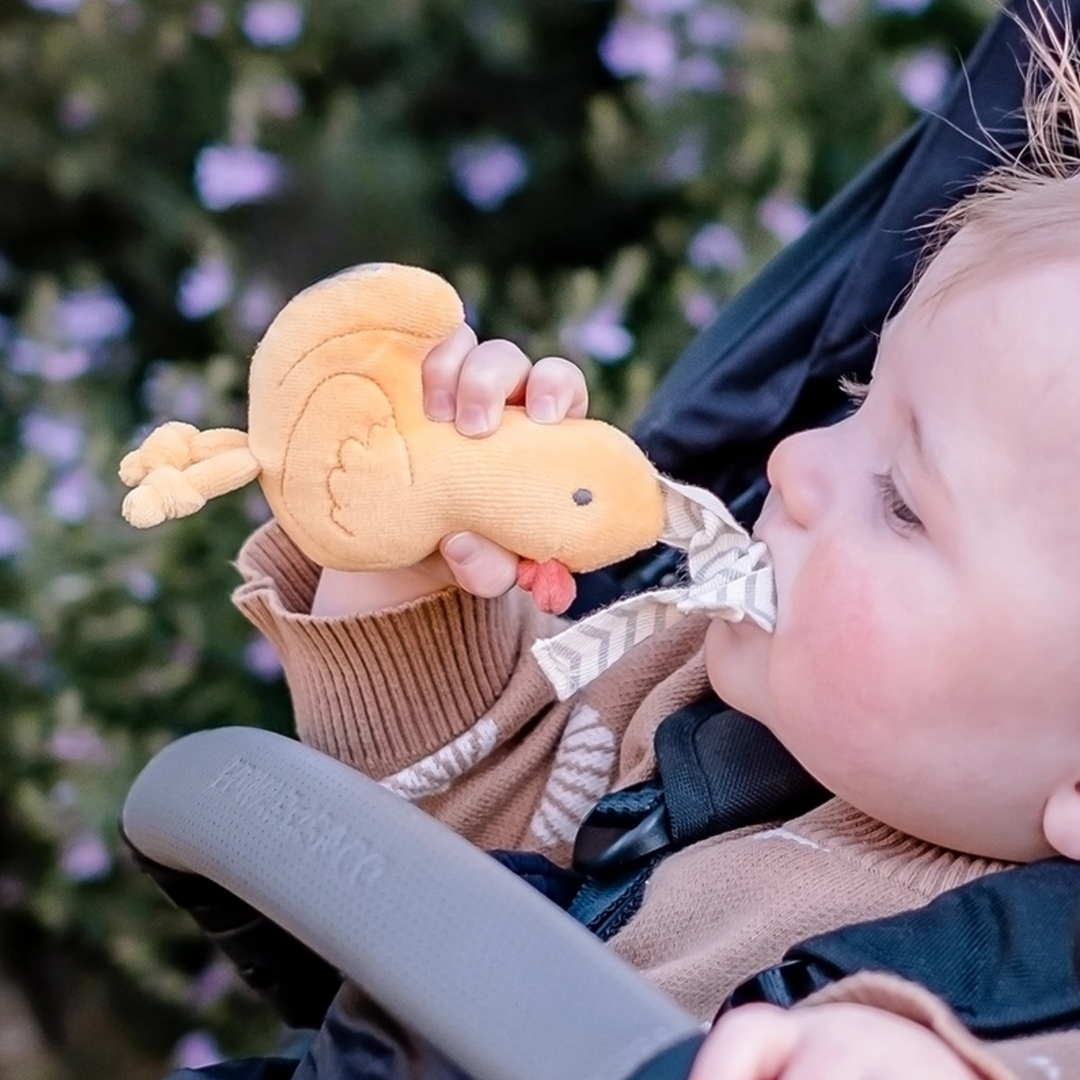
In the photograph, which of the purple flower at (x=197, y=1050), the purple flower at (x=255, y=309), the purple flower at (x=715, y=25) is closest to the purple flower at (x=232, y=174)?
the purple flower at (x=255, y=309)

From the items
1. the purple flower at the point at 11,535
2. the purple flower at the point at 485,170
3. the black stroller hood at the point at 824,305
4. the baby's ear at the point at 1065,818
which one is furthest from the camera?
the purple flower at the point at 485,170

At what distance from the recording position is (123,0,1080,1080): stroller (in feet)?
1.77

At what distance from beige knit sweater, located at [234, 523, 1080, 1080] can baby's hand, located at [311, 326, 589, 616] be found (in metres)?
0.11

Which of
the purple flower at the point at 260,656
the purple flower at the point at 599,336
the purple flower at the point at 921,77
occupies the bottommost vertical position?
the purple flower at the point at 260,656

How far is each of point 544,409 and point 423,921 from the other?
0.35 m

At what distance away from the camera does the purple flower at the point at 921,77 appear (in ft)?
5.67

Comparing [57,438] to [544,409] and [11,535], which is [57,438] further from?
[544,409]

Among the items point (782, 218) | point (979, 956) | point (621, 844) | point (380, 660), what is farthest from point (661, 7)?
point (979, 956)

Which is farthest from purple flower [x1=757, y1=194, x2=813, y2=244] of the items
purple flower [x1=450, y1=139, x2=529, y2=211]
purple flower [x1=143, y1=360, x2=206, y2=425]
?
purple flower [x1=143, y1=360, x2=206, y2=425]

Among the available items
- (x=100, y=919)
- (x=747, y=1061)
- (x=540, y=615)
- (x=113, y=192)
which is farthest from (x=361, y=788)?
(x=113, y=192)

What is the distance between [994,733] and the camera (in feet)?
2.50

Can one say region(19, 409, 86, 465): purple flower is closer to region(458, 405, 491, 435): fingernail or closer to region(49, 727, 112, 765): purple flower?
region(49, 727, 112, 765): purple flower

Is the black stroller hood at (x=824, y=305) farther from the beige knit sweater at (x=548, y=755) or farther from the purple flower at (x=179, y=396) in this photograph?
the purple flower at (x=179, y=396)

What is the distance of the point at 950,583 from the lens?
751 millimetres
